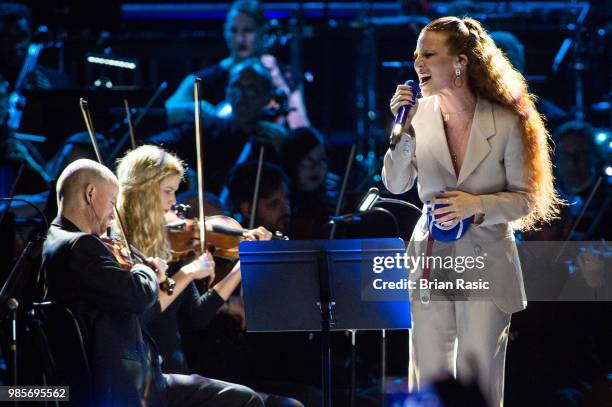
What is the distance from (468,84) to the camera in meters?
3.02

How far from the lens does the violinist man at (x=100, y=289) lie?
306 centimetres

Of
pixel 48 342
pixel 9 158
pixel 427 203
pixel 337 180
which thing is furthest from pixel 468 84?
pixel 9 158

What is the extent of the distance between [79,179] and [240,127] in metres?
A: 3.03

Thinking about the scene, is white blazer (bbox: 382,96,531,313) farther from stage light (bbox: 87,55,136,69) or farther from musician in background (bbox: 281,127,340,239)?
stage light (bbox: 87,55,136,69)

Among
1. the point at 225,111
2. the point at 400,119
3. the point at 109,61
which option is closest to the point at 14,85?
the point at 109,61

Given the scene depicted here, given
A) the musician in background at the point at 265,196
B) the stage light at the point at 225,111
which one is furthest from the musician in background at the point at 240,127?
the musician in background at the point at 265,196

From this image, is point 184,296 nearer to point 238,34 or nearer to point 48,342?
point 48,342

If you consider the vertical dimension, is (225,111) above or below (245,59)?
below

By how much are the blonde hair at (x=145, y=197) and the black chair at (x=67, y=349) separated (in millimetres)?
718

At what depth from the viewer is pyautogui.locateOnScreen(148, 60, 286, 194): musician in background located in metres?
6.11

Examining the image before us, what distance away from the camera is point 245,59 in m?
6.57

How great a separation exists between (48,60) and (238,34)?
1.66m

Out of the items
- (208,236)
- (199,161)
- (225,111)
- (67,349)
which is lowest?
(67,349)

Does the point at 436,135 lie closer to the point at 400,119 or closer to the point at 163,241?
the point at 400,119
